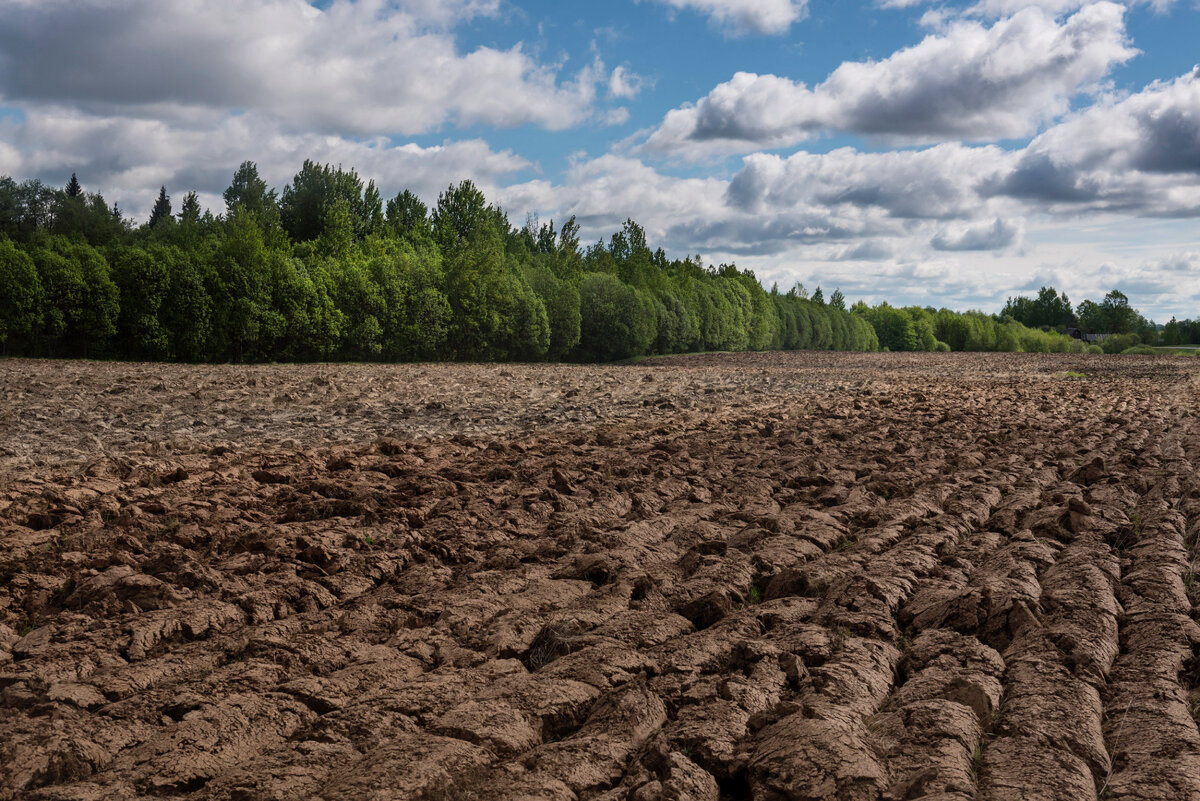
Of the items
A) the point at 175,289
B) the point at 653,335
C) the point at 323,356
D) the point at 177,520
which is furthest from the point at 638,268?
the point at 177,520

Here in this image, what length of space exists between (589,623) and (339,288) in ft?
111

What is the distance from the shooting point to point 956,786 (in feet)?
12.0

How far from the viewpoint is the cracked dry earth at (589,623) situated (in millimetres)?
3807

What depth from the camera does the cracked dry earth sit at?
12.5 feet

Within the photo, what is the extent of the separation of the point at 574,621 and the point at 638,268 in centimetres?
6147

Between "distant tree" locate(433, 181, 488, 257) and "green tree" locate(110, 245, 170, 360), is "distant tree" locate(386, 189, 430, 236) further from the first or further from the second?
"green tree" locate(110, 245, 170, 360)

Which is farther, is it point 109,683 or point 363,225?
point 363,225

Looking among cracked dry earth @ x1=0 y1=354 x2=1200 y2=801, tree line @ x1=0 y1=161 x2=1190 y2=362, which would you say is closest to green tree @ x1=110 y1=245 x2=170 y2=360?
tree line @ x1=0 y1=161 x2=1190 y2=362

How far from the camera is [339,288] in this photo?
37062 mm

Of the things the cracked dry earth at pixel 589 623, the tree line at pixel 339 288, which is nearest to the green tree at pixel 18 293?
the tree line at pixel 339 288

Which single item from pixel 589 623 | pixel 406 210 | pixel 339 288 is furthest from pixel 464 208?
pixel 589 623

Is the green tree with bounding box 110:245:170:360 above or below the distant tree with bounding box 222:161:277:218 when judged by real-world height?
below

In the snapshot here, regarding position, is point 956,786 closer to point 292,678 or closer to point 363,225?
point 292,678

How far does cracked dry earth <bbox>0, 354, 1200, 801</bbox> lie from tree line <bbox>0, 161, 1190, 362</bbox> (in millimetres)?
20411
